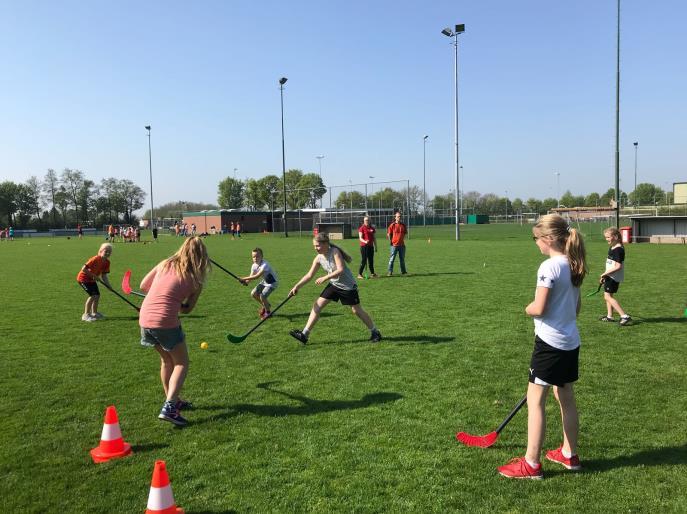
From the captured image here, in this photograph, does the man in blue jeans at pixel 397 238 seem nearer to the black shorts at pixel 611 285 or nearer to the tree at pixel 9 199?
the black shorts at pixel 611 285

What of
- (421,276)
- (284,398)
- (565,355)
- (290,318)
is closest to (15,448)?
(284,398)

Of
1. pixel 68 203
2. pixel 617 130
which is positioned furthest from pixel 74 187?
pixel 617 130

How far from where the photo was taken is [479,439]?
434 centimetres

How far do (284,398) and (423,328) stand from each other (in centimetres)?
378

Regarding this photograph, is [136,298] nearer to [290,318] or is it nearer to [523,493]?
[290,318]

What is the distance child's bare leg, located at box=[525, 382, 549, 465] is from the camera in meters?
3.71

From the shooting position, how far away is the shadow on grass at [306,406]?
511cm

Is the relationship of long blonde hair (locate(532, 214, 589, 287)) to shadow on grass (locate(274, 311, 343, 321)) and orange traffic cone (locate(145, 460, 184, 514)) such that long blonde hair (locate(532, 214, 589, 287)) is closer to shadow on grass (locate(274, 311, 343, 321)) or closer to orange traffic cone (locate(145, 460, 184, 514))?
orange traffic cone (locate(145, 460, 184, 514))

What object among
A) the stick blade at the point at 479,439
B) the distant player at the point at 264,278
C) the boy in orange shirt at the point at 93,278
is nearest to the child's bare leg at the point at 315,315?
the distant player at the point at 264,278

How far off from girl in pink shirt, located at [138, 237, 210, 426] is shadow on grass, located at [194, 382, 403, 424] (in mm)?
433

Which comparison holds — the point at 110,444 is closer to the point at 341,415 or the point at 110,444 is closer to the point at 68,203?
the point at 341,415

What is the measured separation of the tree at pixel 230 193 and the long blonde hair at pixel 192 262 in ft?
399

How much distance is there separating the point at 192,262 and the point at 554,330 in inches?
124

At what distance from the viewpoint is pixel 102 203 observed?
107 m
